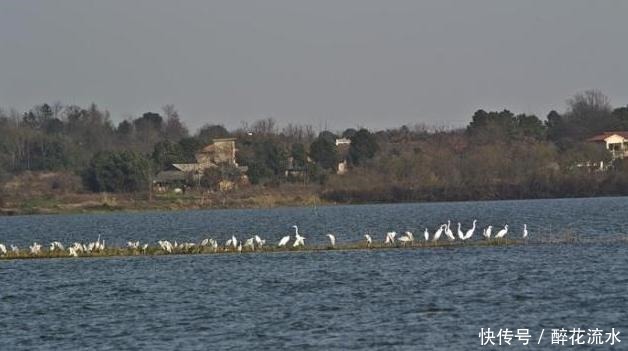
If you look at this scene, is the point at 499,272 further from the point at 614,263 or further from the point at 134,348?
the point at 134,348

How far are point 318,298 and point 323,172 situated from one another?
3239 inches

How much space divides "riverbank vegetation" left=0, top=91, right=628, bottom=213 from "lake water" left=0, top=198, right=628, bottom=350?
171 feet

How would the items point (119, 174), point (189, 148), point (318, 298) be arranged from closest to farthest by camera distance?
point (318, 298), point (119, 174), point (189, 148)

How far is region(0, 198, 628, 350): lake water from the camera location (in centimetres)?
2966

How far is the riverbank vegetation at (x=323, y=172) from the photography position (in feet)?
371

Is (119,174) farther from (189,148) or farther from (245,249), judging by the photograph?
(245,249)

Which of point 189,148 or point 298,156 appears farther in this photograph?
point 189,148

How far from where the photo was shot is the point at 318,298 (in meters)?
36.6

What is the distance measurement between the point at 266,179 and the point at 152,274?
2888 inches

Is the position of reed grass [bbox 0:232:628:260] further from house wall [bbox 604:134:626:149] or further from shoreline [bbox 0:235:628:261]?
house wall [bbox 604:134:626:149]

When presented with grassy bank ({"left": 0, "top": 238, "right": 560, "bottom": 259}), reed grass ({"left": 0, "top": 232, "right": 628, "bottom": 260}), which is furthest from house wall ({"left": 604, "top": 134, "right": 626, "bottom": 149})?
grassy bank ({"left": 0, "top": 238, "right": 560, "bottom": 259})

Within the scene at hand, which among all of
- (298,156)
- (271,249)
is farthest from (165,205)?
(271,249)

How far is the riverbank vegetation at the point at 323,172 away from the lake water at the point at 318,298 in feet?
171

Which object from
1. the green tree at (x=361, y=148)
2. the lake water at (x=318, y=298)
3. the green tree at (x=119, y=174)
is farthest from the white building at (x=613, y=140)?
the lake water at (x=318, y=298)
